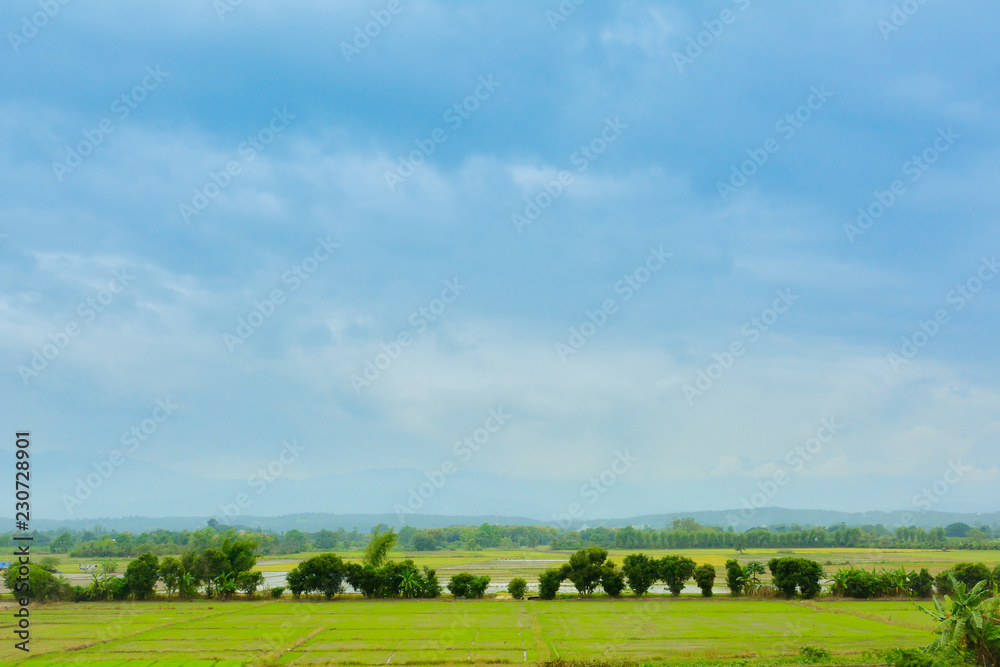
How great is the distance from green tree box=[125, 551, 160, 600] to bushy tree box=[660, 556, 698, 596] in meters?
38.0

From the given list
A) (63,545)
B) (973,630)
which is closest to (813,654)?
(973,630)

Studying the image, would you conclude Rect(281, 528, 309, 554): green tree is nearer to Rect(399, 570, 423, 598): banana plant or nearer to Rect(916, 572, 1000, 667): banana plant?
Rect(399, 570, 423, 598): banana plant

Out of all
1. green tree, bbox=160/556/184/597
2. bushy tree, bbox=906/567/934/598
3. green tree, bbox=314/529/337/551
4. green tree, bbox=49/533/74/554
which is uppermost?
green tree, bbox=160/556/184/597

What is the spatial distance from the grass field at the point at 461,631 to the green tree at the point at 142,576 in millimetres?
2113

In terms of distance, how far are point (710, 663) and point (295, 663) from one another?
1782 centimetres

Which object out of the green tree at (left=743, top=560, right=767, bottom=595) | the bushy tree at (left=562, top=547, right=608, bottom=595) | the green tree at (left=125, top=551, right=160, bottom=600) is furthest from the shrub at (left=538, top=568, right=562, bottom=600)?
the green tree at (left=125, top=551, right=160, bottom=600)

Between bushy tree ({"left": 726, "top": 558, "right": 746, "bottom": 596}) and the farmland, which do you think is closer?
the farmland

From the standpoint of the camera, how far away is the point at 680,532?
135 m

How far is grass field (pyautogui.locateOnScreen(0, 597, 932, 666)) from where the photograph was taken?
95.5ft

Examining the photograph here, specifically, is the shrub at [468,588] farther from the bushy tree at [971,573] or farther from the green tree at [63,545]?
the green tree at [63,545]

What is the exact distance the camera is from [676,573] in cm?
4838

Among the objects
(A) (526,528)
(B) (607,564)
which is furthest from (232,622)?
(A) (526,528)

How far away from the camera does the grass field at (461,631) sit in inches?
1145

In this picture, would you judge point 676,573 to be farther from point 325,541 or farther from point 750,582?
point 325,541
